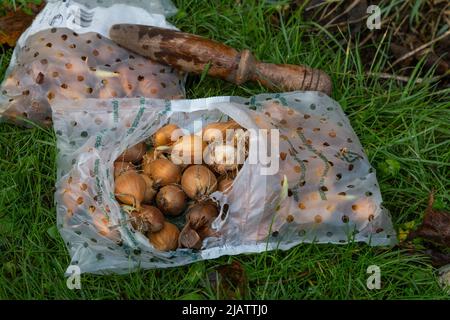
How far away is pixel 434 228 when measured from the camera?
7.13 feet

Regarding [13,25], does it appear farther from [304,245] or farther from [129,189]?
[304,245]

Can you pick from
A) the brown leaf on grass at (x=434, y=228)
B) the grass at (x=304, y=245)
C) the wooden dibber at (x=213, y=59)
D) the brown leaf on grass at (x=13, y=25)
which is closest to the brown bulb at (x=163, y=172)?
the grass at (x=304, y=245)

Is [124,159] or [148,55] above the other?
[148,55]

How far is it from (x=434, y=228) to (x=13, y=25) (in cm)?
184

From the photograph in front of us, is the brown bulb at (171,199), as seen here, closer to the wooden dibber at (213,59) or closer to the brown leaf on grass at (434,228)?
the wooden dibber at (213,59)

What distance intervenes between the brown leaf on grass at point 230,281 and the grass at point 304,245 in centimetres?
2

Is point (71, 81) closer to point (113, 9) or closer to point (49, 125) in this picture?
point (49, 125)

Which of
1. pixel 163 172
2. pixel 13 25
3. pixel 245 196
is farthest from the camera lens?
pixel 13 25

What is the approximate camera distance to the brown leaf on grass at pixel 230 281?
2025 millimetres

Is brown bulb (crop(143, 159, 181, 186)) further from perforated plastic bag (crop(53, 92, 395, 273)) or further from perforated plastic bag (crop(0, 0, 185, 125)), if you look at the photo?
perforated plastic bag (crop(0, 0, 185, 125))

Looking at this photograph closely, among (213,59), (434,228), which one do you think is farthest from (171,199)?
(434,228)
